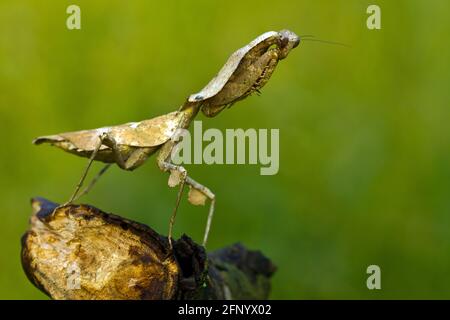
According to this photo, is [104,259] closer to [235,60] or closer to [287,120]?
[235,60]

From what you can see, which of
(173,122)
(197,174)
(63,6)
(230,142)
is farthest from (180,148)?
(63,6)

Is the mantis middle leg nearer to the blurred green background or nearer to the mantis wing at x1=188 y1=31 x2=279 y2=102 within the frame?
the mantis wing at x1=188 y1=31 x2=279 y2=102

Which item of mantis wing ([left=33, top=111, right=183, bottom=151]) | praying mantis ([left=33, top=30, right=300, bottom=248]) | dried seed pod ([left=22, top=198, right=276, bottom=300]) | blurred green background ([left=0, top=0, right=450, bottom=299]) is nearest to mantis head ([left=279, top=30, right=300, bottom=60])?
praying mantis ([left=33, top=30, right=300, bottom=248])

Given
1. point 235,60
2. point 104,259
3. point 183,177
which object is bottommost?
point 104,259

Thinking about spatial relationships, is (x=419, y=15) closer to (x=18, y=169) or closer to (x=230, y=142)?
(x=230, y=142)

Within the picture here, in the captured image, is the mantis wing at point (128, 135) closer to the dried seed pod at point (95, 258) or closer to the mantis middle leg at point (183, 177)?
the mantis middle leg at point (183, 177)

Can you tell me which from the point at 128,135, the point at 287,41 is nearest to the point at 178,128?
the point at 128,135
